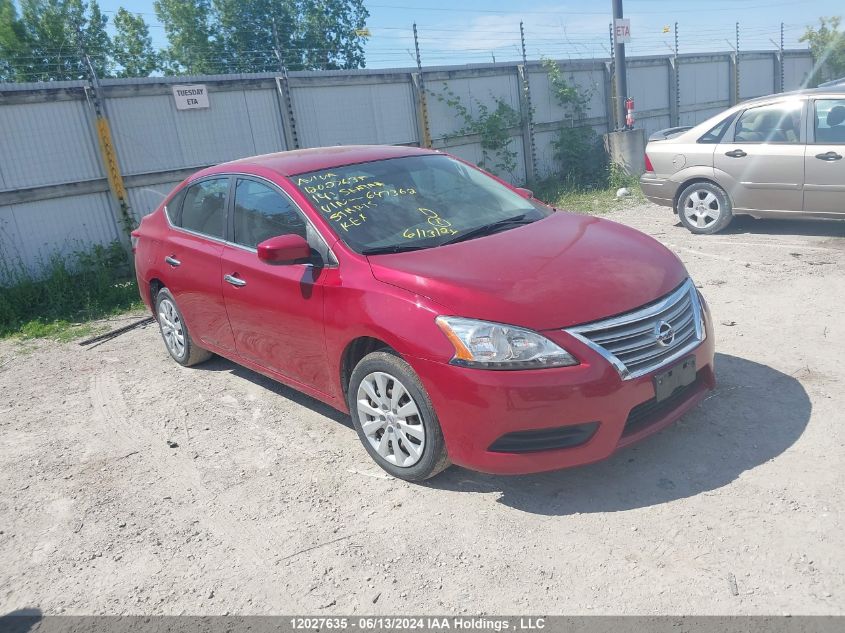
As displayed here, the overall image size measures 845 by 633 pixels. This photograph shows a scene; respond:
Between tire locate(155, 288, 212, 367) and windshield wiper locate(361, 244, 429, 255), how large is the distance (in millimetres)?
2348

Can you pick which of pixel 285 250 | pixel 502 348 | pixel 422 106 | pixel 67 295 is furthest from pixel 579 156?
pixel 502 348

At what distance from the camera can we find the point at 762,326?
5.34 metres

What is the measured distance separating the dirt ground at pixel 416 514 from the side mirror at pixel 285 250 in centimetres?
115

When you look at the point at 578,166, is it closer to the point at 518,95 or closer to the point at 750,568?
the point at 518,95

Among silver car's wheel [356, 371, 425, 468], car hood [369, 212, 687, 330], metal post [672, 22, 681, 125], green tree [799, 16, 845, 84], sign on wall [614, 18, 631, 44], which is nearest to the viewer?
car hood [369, 212, 687, 330]

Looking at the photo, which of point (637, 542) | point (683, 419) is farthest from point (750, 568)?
point (683, 419)

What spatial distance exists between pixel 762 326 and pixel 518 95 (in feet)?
32.7

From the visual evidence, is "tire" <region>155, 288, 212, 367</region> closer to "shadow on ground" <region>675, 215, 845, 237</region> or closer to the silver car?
the silver car

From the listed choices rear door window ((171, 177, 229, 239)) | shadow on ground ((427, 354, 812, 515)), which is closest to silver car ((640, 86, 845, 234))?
shadow on ground ((427, 354, 812, 515))

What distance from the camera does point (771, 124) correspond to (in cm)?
786

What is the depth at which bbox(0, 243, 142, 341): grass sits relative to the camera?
24.8 ft

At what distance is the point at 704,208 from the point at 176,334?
6.28 meters

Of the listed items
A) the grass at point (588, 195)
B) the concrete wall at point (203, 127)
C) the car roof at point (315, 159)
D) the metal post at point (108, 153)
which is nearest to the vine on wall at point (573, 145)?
the concrete wall at point (203, 127)

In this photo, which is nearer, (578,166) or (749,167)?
(749,167)
